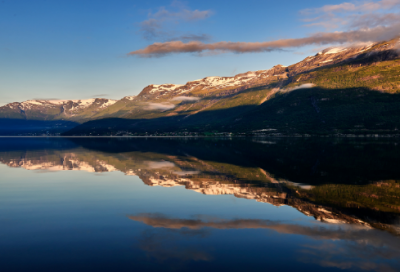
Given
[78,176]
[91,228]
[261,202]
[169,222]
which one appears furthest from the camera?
[78,176]

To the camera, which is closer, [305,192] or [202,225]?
[202,225]

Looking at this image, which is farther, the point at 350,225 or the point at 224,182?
the point at 224,182

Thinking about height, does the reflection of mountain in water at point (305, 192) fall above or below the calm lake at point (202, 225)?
below

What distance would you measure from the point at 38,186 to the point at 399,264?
111ft

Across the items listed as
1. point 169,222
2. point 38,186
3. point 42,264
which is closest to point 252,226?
point 169,222

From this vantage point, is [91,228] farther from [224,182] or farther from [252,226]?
[224,182]

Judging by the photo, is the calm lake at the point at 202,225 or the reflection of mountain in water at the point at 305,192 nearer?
the calm lake at the point at 202,225

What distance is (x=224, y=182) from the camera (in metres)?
34.3

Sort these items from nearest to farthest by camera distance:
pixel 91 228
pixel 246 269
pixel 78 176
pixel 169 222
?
pixel 246 269 < pixel 91 228 < pixel 169 222 < pixel 78 176

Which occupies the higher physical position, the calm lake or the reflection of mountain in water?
the calm lake

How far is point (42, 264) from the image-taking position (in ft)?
44.0

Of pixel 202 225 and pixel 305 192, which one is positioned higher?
pixel 202 225

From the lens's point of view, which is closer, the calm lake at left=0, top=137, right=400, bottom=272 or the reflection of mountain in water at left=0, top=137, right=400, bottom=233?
the calm lake at left=0, top=137, right=400, bottom=272

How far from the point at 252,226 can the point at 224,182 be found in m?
15.4
